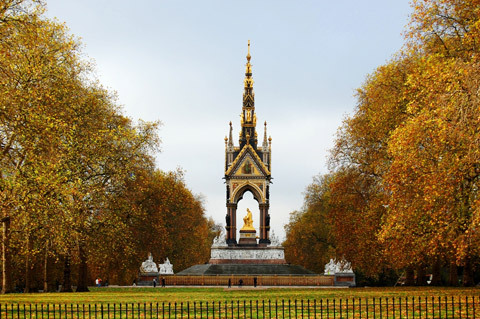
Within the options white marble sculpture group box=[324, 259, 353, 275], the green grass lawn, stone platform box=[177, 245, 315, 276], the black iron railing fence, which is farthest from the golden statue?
the black iron railing fence

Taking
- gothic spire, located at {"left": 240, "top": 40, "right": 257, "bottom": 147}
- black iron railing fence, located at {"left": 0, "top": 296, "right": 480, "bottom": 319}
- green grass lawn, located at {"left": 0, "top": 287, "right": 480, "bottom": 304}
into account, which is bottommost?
green grass lawn, located at {"left": 0, "top": 287, "right": 480, "bottom": 304}

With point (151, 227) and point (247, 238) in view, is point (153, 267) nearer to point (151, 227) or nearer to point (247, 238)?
point (151, 227)

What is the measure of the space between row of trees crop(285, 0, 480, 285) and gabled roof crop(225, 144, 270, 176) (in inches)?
459

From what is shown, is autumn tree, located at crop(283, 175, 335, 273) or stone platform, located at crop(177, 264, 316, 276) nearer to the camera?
stone platform, located at crop(177, 264, 316, 276)

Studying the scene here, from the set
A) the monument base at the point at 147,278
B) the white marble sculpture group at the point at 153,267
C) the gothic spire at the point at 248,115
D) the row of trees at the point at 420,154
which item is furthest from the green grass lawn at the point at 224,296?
the gothic spire at the point at 248,115

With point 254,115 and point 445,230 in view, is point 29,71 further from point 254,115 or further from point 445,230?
point 254,115

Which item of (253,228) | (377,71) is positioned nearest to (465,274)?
(377,71)

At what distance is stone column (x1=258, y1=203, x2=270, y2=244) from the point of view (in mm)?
54406

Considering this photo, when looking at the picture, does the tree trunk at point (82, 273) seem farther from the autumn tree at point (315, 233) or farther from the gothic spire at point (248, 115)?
the autumn tree at point (315, 233)

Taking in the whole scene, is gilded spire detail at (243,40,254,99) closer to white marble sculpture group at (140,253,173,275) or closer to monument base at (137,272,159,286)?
white marble sculpture group at (140,253,173,275)

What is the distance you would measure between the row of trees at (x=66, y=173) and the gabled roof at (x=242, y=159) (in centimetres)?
485

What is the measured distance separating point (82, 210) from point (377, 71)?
19077 mm

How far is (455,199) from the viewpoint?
918 inches

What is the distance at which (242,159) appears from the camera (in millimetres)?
54812
